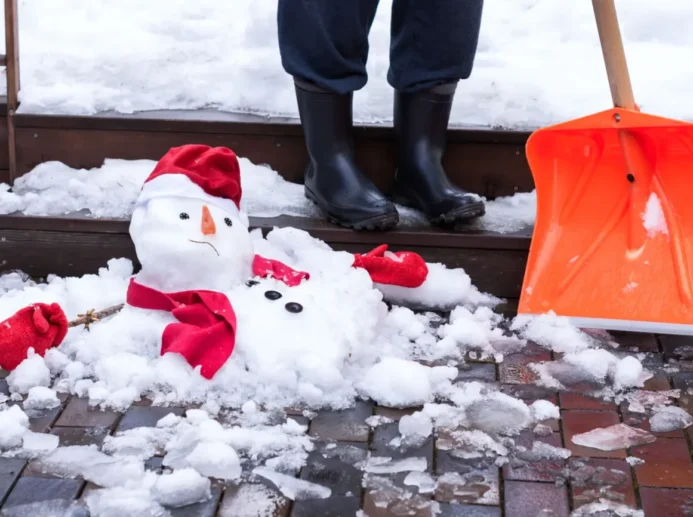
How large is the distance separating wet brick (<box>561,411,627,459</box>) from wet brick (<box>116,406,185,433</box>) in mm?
734

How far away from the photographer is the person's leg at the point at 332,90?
7.48 feet

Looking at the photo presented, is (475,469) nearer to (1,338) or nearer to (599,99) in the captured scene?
(1,338)

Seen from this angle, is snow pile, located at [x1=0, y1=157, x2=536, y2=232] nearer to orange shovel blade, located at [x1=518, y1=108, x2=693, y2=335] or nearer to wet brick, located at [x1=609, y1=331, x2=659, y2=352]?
orange shovel blade, located at [x1=518, y1=108, x2=693, y2=335]

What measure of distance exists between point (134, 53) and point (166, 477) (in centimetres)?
175

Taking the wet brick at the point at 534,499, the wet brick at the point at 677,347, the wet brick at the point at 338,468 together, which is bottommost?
the wet brick at the point at 338,468

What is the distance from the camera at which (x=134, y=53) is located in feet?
9.86

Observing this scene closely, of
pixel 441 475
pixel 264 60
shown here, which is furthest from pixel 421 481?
pixel 264 60

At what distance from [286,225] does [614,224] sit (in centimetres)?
81

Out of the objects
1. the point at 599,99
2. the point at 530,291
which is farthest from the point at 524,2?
the point at 530,291

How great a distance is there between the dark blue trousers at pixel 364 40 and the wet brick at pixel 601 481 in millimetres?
1079

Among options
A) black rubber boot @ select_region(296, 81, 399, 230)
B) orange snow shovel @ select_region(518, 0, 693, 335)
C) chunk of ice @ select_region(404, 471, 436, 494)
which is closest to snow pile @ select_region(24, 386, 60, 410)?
chunk of ice @ select_region(404, 471, 436, 494)

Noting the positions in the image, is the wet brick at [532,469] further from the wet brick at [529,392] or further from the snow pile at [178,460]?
the snow pile at [178,460]

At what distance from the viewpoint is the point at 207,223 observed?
212 centimetres

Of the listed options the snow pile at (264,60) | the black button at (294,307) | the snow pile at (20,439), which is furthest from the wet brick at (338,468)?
the snow pile at (264,60)
